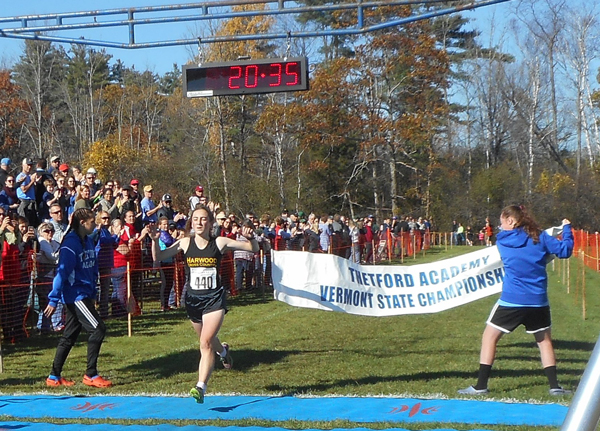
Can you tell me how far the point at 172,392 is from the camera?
9141 millimetres

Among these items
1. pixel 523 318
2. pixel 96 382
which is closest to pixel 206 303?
pixel 96 382

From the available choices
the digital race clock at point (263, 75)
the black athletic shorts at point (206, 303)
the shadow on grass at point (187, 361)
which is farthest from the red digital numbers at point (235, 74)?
the black athletic shorts at point (206, 303)

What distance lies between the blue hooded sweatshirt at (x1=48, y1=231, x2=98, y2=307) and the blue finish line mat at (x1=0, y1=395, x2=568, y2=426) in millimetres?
1134

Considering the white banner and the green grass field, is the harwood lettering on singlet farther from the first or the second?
the green grass field

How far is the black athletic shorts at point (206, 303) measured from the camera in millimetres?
8219

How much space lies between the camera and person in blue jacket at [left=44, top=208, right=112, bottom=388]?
30.0 feet

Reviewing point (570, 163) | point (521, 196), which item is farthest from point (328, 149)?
point (570, 163)

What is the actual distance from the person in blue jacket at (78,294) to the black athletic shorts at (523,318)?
445 cm

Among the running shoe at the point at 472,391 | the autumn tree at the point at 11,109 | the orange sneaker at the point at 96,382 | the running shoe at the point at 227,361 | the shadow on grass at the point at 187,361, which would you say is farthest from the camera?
the autumn tree at the point at 11,109

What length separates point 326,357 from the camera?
11.2 m

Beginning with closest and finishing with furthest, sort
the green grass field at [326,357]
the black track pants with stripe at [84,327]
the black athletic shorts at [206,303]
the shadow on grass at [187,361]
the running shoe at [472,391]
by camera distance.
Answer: the black athletic shorts at [206,303] → the running shoe at [472,391] → the green grass field at [326,357] → the black track pants with stripe at [84,327] → the shadow on grass at [187,361]

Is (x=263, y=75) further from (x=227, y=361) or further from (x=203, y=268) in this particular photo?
(x=203, y=268)

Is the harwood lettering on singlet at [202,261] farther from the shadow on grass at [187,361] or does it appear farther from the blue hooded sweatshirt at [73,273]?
the shadow on grass at [187,361]

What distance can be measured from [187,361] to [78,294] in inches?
88.7
